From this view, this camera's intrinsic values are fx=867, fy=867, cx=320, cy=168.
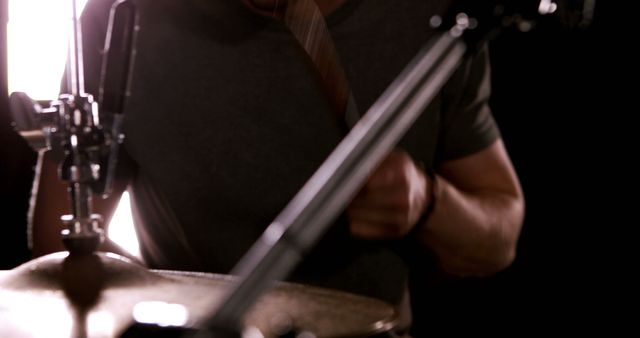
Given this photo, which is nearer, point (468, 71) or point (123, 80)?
point (123, 80)

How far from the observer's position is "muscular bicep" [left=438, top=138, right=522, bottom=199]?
133cm

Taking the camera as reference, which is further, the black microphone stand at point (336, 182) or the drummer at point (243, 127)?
the drummer at point (243, 127)

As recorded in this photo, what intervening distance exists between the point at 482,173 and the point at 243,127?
0.37 meters

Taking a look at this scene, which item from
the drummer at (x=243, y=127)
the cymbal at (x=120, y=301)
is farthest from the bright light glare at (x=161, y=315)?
the drummer at (x=243, y=127)

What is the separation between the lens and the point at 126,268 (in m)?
0.85

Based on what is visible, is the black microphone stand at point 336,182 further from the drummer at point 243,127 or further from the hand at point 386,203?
the drummer at point 243,127

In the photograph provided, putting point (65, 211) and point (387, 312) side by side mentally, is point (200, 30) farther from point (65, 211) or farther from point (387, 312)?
point (387, 312)

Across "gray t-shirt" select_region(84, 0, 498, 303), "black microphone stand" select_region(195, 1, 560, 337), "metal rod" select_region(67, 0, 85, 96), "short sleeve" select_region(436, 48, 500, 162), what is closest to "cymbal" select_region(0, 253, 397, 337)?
"metal rod" select_region(67, 0, 85, 96)

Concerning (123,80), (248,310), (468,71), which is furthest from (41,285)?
(468,71)

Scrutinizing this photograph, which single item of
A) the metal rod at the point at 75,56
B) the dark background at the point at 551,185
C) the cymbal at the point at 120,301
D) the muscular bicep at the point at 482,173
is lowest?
the dark background at the point at 551,185

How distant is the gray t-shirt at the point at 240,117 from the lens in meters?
1.26

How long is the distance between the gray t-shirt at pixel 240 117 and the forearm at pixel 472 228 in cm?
12

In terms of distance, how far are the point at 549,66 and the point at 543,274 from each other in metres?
0.41

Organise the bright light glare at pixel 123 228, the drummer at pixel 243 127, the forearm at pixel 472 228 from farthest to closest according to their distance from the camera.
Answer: the bright light glare at pixel 123 228
the drummer at pixel 243 127
the forearm at pixel 472 228
